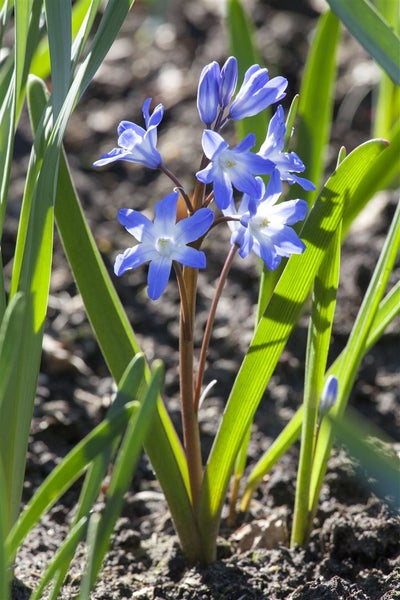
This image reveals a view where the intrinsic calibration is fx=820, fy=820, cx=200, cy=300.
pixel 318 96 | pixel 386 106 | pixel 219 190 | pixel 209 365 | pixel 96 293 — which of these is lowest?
pixel 209 365

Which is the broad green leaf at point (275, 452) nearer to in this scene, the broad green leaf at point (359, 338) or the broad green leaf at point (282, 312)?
the broad green leaf at point (359, 338)

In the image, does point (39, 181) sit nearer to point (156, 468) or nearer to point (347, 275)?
point (156, 468)

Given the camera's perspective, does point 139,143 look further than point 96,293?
No

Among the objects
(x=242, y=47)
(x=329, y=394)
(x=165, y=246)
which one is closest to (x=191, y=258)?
(x=165, y=246)

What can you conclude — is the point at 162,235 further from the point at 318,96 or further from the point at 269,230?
the point at 318,96

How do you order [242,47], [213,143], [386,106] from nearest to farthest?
[213,143], [242,47], [386,106]

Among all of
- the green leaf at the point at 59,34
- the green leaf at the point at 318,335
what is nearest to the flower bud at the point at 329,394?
the green leaf at the point at 318,335

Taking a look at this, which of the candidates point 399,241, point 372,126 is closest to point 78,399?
point 399,241
